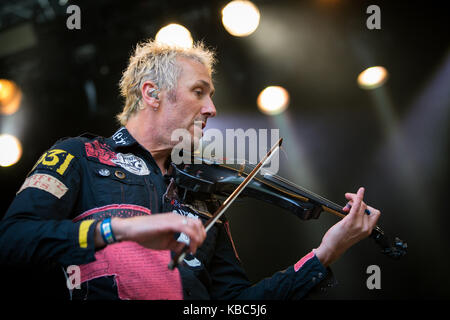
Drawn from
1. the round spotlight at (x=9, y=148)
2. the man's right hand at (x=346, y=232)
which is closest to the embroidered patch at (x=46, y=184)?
the man's right hand at (x=346, y=232)

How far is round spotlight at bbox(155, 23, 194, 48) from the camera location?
358 cm

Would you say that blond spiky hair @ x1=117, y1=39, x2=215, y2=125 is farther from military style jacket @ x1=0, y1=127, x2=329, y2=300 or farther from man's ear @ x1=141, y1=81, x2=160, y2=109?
military style jacket @ x1=0, y1=127, x2=329, y2=300

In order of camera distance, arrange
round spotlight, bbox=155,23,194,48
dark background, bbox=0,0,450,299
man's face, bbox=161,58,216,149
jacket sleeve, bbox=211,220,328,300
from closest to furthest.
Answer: jacket sleeve, bbox=211,220,328,300 → man's face, bbox=161,58,216,149 → round spotlight, bbox=155,23,194,48 → dark background, bbox=0,0,450,299

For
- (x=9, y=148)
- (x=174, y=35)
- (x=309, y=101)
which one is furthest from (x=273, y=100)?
(x=9, y=148)

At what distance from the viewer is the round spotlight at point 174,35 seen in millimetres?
3578

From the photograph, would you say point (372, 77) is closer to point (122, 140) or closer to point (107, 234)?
point (122, 140)

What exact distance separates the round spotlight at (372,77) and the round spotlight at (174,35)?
2.03m

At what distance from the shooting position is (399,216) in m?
4.14

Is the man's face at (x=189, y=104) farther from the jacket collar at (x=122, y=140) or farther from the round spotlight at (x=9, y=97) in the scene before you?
the round spotlight at (x=9, y=97)

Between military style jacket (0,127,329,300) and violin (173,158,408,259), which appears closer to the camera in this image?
military style jacket (0,127,329,300)

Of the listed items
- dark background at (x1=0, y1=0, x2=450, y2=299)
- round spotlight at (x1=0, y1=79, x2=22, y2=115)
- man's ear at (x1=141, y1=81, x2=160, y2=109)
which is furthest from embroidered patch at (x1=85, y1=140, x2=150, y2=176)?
round spotlight at (x1=0, y1=79, x2=22, y2=115)

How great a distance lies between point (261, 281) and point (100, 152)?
1097 millimetres

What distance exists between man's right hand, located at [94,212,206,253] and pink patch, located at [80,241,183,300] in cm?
37

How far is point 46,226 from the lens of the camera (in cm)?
125
